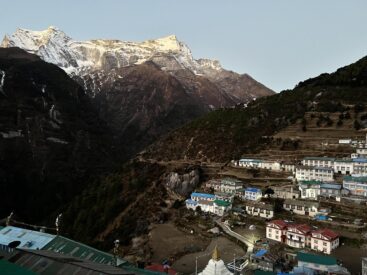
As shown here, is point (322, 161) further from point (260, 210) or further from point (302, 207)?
point (260, 210)

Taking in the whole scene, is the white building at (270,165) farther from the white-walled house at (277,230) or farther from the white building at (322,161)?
the white-walled house at (277,230)

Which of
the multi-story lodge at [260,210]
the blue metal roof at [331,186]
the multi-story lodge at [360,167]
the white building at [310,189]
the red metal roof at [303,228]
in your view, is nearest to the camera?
the red metal roof at [303,228]

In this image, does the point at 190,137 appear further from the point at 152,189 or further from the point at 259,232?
the point at 259,232

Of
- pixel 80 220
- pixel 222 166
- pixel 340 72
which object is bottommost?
pixel 80 220

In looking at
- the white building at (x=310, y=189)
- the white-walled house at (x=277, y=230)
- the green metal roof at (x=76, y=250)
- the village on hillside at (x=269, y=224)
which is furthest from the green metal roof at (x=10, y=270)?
the white building at (x=310, y=189)

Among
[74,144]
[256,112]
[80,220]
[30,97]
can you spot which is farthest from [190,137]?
[30,97]

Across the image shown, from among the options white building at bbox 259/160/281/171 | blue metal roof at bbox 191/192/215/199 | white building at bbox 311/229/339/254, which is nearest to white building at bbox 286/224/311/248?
white building at bbox 311/229/339/254
